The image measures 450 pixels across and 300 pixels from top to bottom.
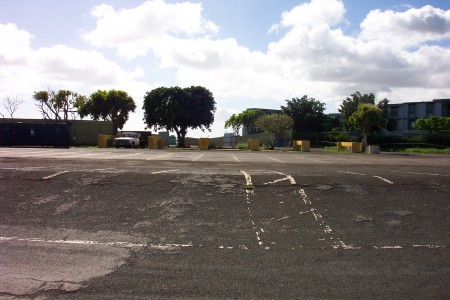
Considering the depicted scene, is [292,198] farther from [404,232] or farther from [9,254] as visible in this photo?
[9,254]

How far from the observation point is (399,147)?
49.4 m

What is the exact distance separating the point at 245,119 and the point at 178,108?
45.2 meters

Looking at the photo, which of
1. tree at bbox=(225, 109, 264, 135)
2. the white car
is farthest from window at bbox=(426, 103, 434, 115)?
the white car

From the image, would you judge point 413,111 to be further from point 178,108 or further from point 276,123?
point 178,108

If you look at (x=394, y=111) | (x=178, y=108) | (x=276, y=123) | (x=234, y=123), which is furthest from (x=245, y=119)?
(x=276, y=123)

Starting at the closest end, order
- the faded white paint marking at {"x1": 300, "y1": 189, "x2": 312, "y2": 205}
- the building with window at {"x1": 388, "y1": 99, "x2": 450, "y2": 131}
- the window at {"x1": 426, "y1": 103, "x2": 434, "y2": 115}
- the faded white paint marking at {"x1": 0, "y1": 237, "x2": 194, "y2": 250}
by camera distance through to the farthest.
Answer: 1. the faded white paint marking at {"x1": 0, "y1": 237, "x2": 194, "y2": 250}
2. the faded white paint marking at {"x1": 300, "y1": 189, "x2": 312, "y2": 205}
3. the building with window at {"x1": 388, "y1": 99, "x2": 450, "y2": 131}
4. the window at {"x1": 426, "y1": 103, "x2": 434, "y2": 115}

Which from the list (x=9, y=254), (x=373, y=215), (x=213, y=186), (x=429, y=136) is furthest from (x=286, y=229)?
(x=429, y=136)

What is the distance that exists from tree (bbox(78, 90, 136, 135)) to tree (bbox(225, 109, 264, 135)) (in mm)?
34445

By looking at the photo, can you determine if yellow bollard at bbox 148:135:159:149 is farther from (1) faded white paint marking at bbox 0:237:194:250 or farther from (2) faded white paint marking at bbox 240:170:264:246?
(1) faded white paint marking at bbox 0:237:194:250

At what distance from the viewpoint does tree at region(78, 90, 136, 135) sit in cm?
6362

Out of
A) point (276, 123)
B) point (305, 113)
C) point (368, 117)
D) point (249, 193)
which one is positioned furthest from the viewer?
point (305, 113)

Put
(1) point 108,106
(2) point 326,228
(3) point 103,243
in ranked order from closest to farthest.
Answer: (3) point 103,243, (2) point 326,228, (1) point 108,106

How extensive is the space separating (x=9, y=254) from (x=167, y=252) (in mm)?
2178

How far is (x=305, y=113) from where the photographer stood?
7606cm
